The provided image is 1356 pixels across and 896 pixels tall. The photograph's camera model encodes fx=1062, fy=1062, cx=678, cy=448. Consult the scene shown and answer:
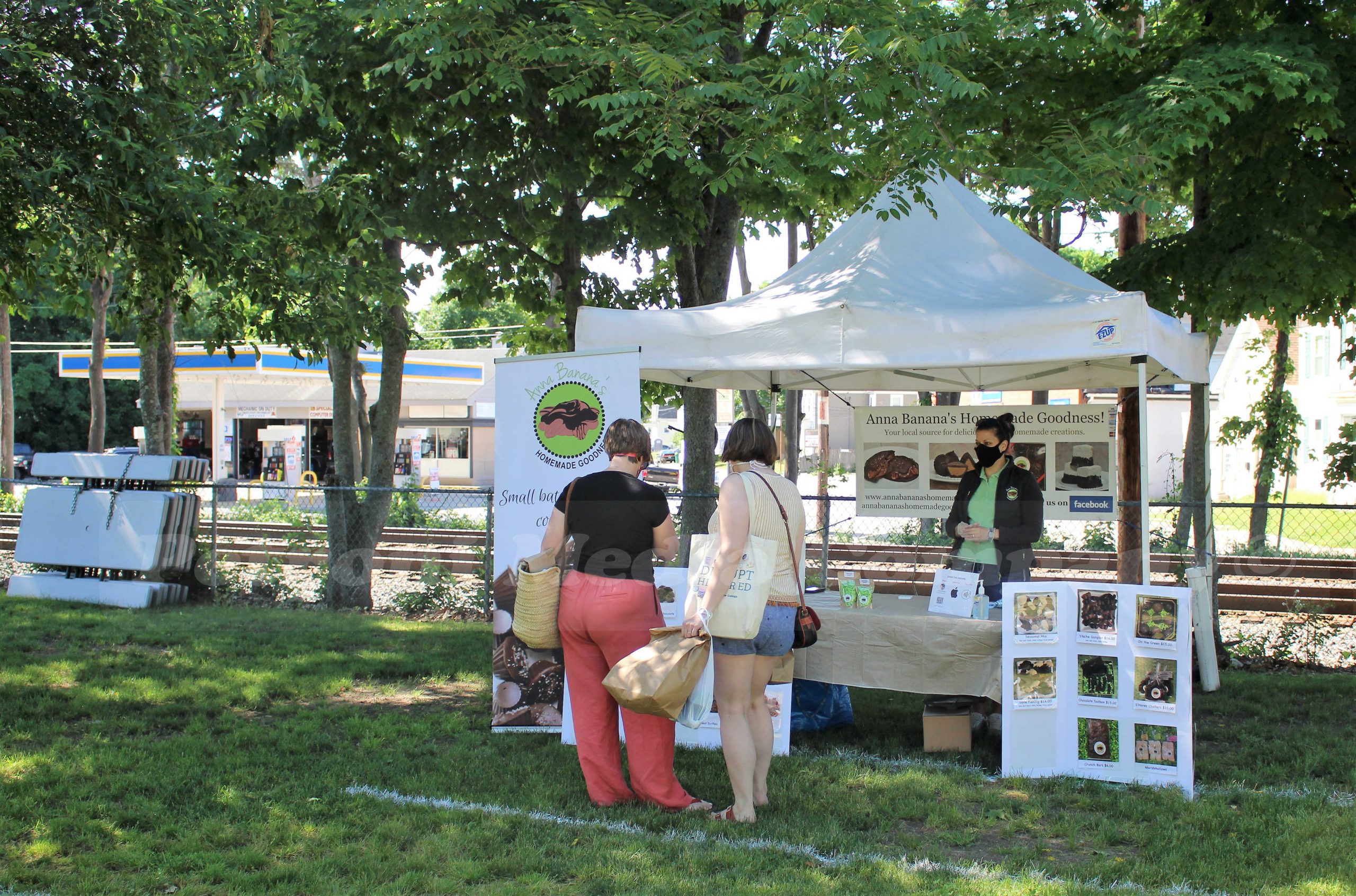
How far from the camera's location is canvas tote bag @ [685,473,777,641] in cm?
458

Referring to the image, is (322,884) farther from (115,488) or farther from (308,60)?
(115,488)

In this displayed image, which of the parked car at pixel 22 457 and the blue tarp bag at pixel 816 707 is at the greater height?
the parked car at pixel 22 457

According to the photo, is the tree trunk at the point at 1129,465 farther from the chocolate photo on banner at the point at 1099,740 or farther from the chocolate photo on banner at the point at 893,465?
the chocolate photo on banner at the point at 1099,740

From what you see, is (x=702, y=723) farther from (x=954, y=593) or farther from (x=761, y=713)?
(x=954, y=593)

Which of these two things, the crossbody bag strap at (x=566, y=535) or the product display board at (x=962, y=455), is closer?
the crossbody bag strap at (x=566, y=535)

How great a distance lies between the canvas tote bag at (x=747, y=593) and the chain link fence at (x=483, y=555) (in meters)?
2.57

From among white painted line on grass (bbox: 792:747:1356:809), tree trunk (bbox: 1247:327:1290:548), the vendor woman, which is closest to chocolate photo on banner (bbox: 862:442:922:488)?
the vendor woman

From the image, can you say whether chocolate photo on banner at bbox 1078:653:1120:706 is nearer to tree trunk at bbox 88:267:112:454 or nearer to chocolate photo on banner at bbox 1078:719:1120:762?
chocolate photo on banner at bbox 1078:719:1120:762

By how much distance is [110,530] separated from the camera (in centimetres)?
1126

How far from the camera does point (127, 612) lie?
10.5 m

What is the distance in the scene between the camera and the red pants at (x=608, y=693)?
15.5ft

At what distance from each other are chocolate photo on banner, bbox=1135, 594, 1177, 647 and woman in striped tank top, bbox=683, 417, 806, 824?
6.01 feet

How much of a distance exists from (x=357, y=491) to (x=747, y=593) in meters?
7.87

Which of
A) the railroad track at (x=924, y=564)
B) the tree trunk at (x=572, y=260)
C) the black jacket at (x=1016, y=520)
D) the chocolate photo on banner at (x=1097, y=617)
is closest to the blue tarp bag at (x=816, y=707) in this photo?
the black jacket at (x=1016, y=520)
